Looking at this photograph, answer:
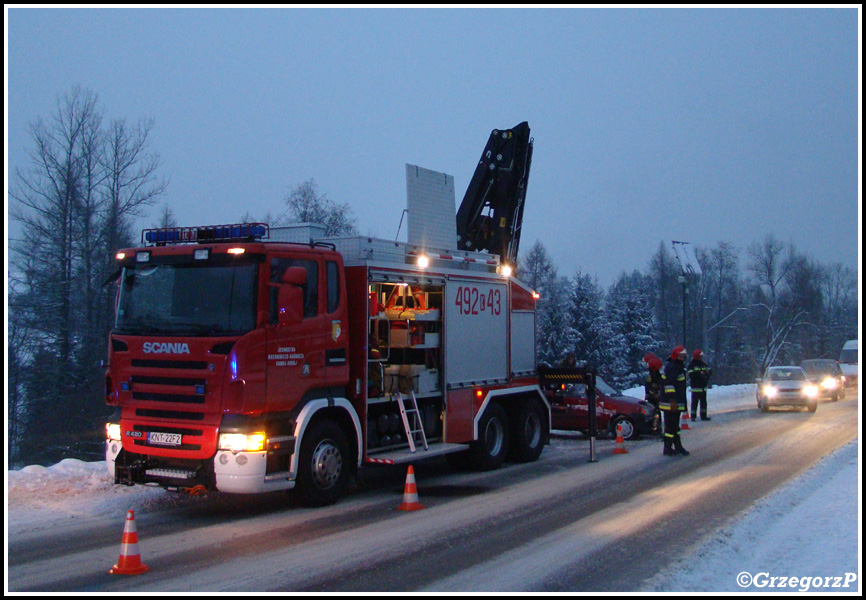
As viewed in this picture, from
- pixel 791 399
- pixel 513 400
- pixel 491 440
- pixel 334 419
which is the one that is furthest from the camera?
pixel 791 399

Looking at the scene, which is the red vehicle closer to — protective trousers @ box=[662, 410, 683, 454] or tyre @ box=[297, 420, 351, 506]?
protective trousers @ box=[662, 410, 683, 454]

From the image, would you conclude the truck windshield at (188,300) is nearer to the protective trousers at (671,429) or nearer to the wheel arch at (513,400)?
the wheel arch at (513,400)

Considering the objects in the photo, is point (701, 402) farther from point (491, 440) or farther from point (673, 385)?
point (491, 440)

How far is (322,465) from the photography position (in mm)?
9422

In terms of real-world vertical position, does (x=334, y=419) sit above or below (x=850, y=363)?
below

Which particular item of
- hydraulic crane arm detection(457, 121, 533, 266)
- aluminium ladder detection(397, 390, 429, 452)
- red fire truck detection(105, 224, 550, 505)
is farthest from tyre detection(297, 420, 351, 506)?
hydraulic crane arm detection(457, 121, 533, 266)

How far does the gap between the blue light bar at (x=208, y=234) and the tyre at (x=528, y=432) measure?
6.10 meters

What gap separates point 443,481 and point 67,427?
16.5m

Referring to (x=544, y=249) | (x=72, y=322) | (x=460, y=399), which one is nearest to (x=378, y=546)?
(x=460, y=399)

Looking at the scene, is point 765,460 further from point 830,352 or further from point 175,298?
point 830,352

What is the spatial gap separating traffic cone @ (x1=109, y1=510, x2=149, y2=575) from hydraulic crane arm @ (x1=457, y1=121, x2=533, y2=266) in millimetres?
9443

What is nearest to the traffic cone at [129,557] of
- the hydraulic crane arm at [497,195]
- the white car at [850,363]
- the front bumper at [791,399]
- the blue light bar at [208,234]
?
the blue light bar at [208,234]

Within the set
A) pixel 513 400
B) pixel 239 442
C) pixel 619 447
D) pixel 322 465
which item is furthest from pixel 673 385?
pixel 239 442

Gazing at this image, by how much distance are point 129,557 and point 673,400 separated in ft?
33.2
